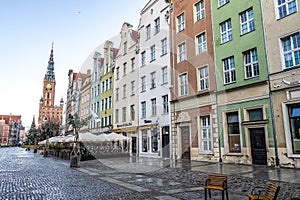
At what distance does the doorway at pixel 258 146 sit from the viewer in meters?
16.3

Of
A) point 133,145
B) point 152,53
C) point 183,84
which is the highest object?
point 152,53

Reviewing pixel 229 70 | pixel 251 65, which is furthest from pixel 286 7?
pixel 229 70

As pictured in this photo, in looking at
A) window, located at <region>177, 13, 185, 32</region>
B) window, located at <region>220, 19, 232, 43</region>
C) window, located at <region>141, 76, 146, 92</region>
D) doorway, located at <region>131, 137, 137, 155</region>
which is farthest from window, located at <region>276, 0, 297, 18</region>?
doorway, located at <region>131, 137, 137, 155</region>

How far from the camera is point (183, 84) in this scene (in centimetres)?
2408

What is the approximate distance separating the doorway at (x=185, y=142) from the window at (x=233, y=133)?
471 centimetres

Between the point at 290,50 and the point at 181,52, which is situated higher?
Answer: the point at 181,52

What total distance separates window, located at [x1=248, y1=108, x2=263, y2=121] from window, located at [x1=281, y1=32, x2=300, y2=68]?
345cm

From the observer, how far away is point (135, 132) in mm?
31438

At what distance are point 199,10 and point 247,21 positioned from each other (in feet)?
19.9

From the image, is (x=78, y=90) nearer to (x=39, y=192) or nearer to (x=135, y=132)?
(x=135, y=132)

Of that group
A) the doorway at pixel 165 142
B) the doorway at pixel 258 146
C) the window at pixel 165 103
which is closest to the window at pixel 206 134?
the doorway at pixel 258 146

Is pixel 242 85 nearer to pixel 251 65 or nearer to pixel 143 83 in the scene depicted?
pixel 251 65

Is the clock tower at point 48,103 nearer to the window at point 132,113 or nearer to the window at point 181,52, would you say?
the window at point 132,113

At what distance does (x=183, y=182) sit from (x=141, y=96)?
20425 millimetres
